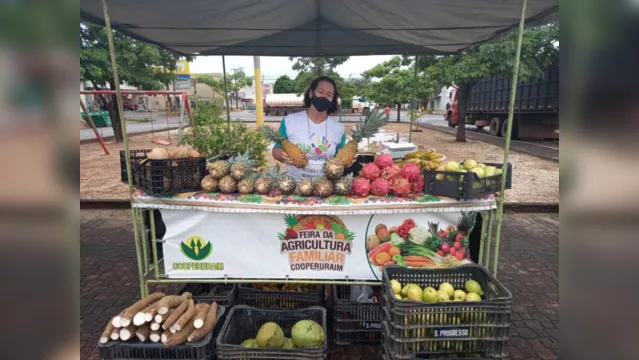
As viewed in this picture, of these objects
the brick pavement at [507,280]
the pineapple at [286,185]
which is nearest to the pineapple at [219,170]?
the pineapple at [286,185]

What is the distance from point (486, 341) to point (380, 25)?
154 inches

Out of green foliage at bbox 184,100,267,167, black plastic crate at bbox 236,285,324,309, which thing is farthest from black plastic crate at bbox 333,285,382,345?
green foliage at bbox 184,100,267,167

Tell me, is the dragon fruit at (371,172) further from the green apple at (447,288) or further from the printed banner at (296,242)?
the green apple at (447,288)

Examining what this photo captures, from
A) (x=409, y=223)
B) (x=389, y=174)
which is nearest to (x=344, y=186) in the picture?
(x=389, y=174)

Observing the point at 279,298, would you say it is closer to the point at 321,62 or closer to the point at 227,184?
the point at 227,184

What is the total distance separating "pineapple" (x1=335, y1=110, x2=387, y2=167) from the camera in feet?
10.2

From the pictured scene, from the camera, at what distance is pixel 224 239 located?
3.11 metres

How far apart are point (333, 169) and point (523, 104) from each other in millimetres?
15439

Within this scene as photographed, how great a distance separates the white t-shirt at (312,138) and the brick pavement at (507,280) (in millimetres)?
1720

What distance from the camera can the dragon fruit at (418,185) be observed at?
3053mm

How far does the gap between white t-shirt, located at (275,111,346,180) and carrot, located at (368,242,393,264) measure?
1.01 metres

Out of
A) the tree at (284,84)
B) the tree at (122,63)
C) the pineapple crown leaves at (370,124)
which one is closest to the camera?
the pineapple crown leaves at (370,124)
